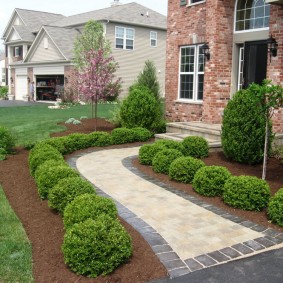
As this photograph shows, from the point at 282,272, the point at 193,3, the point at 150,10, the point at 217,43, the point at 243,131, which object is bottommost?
the point at 282,272

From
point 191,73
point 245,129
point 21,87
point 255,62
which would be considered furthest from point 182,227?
point 21,87

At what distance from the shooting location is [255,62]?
37.8ft

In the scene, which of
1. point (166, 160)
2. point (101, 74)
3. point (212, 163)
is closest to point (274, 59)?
point (212, 163)

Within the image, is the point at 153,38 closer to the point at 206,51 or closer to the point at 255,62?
the point at 206,51

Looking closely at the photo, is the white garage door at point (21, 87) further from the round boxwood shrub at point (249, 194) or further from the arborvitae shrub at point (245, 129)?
the round boxwood shrub at point (249, 194)

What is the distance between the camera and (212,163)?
8.72m

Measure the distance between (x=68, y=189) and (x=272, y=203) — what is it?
2.93 metres

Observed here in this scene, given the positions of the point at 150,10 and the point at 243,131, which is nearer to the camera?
the point at 243,131

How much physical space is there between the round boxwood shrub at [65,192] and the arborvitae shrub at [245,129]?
398 centimetres

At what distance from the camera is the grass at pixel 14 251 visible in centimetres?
394

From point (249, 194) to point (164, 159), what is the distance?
249 cm

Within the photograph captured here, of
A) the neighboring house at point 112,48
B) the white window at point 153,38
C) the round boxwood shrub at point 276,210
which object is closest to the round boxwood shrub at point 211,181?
the round boxwood shrub at point 276,210

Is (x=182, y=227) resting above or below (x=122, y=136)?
below

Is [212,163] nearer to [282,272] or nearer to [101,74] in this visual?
[282,272]
